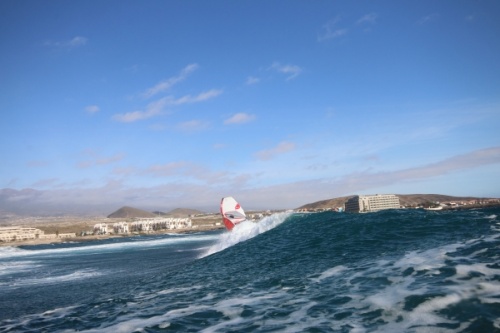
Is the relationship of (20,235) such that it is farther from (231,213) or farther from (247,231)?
(247,231)

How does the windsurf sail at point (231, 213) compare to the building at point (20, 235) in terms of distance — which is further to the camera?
the building at point (20, 235)

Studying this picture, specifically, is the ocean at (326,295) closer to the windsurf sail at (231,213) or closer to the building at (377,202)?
the windsurf sail at (231,213)

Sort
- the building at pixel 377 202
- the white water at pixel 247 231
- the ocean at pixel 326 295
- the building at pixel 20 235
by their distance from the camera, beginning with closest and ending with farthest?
the ocean at pixel 326 295 < the white water at pixel 247 231 < the building at pixel 377 202 < the building at pixel 20 235

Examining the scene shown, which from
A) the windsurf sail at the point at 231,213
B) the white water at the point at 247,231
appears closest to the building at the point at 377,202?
the windsurf sail at the point at 231,213

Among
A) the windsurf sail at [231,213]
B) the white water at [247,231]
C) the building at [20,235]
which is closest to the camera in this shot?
the white water at [247,231]

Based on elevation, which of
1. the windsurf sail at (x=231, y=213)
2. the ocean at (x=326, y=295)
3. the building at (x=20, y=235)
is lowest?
the building at (x=20, y=235)

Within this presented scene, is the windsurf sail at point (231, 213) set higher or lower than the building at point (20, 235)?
higher

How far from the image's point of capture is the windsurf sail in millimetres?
44438

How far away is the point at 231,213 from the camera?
44750mm

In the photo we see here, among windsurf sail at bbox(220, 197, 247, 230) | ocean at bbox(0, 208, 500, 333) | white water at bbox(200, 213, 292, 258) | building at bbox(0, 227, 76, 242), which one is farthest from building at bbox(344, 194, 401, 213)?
building at bbox(0, 227, 76, 242)

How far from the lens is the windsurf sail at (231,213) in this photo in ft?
146

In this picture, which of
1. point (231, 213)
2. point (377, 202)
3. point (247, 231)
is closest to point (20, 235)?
point (231, 213)

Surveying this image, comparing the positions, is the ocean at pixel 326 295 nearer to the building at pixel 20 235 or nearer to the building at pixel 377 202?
the building at pixel 377 202

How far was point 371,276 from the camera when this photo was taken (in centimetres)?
960
